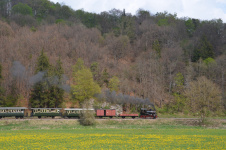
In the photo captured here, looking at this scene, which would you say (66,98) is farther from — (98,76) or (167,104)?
(167,104)

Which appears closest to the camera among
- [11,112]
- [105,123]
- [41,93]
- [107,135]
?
[107,135]

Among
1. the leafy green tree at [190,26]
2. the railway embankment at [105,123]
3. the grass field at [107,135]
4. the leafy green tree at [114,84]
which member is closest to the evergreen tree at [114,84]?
the leafy green tree at [114,84]

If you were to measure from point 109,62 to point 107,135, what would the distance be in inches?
2746

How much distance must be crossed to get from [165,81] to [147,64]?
8847mm

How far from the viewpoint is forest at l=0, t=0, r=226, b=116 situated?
6862cm

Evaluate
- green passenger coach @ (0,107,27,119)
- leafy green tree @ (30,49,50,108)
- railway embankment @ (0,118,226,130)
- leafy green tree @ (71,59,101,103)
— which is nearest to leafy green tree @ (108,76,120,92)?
leafy green tree @ (71,59,101,103)

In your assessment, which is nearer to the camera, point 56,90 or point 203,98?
point 203,98

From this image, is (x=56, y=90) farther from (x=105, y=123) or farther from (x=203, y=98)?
(x=203, y=98)

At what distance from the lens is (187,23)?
15275 centimetres

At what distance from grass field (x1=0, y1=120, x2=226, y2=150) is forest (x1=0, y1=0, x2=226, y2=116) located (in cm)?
1456

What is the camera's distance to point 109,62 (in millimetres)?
104688

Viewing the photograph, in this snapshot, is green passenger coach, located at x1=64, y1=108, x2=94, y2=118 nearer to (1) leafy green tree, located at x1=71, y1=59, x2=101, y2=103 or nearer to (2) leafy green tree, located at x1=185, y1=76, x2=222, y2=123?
(1) leafy green tree, located at x1=71, y1=59, x2=101, y2=103

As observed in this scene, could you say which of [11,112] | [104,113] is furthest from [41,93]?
[104,113]

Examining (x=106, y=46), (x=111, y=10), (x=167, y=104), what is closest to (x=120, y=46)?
(x=106, y=46)
